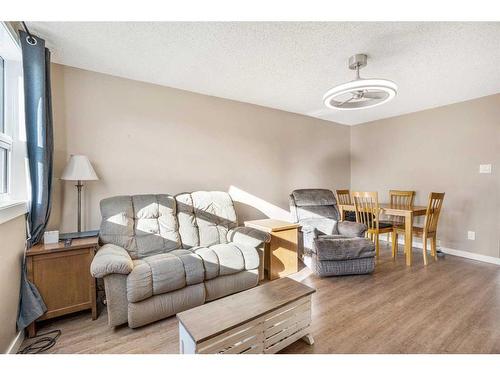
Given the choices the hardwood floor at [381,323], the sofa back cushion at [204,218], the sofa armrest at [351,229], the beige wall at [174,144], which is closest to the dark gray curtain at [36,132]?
the beige wall at [174,144]

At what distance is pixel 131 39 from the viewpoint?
200 centimetres

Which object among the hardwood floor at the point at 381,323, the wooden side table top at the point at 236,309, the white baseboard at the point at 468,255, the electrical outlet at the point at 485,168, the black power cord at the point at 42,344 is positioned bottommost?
the black power cord at the point at 42,344

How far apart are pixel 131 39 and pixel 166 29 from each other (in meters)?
0.35

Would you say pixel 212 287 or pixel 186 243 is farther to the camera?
pixel 186 243

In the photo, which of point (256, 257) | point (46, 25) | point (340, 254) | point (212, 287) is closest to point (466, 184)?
point (340, 254)

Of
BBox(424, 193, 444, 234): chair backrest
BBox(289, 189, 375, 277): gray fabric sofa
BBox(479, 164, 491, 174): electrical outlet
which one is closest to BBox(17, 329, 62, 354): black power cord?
BBox(289, 189, 375, 277): gray fabric sofa

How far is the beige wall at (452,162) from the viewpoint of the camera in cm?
332

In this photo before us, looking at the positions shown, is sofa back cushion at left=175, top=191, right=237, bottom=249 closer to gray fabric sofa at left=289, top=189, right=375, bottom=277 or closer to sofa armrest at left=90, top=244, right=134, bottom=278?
sofa armrest at left=90, top=244, right=134, bottom=278

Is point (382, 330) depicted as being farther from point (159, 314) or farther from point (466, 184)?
point (466, 184)

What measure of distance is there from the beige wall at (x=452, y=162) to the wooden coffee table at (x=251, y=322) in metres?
3.33

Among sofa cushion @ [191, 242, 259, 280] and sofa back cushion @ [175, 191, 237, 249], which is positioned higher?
sofa back cushion @ [175, 191, 237, 249]

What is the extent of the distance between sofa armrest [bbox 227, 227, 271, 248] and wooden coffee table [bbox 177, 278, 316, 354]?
2.26ft

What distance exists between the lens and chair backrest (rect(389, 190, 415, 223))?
154 inches

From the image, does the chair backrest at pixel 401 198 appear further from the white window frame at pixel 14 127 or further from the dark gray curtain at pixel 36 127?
the white window frame at pixel 14 127
